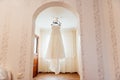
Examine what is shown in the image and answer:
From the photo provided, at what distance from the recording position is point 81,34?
1922 millimetres

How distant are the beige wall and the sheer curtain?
3.16 m

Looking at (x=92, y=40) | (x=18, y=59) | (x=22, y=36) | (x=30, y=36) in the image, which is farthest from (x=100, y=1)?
(x=18, y=59)

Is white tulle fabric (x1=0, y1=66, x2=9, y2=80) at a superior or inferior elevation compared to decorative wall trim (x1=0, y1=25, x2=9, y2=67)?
inferior

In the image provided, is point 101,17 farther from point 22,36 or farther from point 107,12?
point 22,36

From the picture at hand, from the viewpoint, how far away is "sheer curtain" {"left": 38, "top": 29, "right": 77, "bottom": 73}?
5.07 meters

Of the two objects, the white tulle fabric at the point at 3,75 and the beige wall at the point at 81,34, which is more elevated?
the beige wall at the point at 81,34

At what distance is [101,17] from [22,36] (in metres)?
1.53

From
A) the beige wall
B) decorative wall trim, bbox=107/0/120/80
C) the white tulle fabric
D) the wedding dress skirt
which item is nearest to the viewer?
decorative wall trim, bbox=107/0/120/80

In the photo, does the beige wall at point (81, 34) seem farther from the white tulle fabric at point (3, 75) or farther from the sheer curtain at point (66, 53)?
the sheer curtain at point (66, 53)

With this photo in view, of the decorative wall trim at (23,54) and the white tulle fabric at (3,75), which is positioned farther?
the decorative wall trim at (23,54)

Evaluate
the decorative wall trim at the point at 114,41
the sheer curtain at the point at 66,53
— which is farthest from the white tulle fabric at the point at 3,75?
the sheer curtain at the point at 66,53

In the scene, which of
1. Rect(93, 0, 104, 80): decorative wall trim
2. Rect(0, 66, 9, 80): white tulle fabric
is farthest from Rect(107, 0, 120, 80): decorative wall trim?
Rect(0, 66, 9, 80): white tulle fabric

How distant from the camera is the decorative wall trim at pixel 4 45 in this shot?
1879 mm

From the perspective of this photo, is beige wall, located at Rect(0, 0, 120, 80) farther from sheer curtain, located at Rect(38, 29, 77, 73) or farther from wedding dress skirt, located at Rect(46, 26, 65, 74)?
sheer curtain, located at Rect(38, 29, 77, 73)
